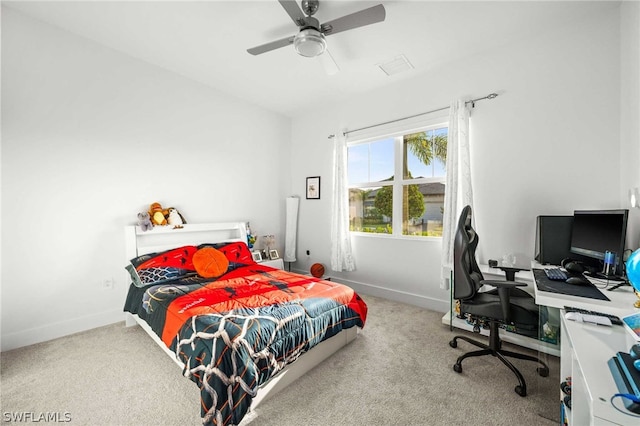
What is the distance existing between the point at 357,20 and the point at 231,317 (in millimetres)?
2348

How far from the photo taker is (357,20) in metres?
2.08

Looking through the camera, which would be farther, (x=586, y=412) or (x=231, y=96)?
(x=231, y=96)

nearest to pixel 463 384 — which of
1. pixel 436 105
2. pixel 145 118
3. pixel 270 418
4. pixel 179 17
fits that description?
pixel 270 418

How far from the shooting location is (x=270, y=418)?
1631 mm

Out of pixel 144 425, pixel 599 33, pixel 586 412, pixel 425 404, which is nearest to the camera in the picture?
pixel 586 412

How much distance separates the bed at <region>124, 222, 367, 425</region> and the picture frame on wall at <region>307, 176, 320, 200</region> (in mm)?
1708

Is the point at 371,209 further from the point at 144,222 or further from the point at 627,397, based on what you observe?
the point at 627,397

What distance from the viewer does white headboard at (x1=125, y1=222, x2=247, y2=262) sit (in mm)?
2955

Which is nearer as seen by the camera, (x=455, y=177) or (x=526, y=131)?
(x=526, y=131)

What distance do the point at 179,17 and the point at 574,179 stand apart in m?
3.91

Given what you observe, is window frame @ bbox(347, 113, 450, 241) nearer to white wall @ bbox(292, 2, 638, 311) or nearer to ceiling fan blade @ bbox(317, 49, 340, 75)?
white wall @ bbox(292, 2, 638, 311)

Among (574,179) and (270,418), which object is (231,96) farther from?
(574,179)

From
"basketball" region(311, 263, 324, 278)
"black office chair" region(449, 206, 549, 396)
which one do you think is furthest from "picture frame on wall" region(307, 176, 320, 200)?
"black office chair" region(449, 206, 549, 396)

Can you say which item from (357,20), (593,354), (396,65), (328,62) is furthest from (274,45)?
(593,354)
